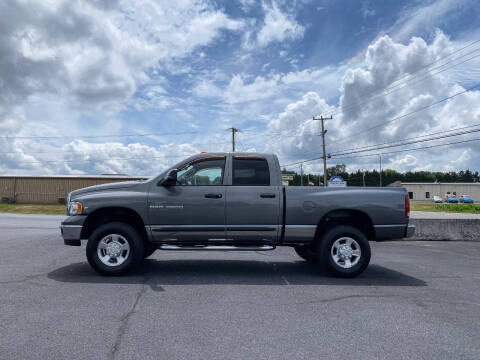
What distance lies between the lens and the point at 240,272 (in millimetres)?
6629

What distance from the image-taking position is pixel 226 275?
632cm

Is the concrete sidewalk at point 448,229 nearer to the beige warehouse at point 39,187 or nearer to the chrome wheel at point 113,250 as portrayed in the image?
the chrome wheel at point 113,250

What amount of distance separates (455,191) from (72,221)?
3709 inches

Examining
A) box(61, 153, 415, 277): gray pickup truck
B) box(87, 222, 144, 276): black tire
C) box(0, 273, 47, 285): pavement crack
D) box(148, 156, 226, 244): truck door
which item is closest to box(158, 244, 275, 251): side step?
box(61, 153, 415, 277): gray pickup truck

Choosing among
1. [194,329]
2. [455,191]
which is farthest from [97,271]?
[455,191]

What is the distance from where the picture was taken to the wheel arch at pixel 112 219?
20.6 feet

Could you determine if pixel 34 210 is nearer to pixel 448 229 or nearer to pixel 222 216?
pixel 222 216

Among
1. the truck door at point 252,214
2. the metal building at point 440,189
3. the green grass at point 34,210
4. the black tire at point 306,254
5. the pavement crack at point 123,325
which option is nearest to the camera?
the pavement crack at point 123,325

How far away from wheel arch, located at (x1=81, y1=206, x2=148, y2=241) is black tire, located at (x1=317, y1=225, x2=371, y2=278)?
10.1ft

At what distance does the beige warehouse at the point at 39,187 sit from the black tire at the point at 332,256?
36.2 metres

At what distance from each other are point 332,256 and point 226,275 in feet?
6.07

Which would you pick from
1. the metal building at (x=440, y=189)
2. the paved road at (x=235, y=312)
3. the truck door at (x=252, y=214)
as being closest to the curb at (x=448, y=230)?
the paved road at (x=235, y=312)

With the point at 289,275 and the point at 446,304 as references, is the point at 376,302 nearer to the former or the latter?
the point at 446,304

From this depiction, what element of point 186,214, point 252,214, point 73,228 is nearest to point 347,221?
point 252,214
